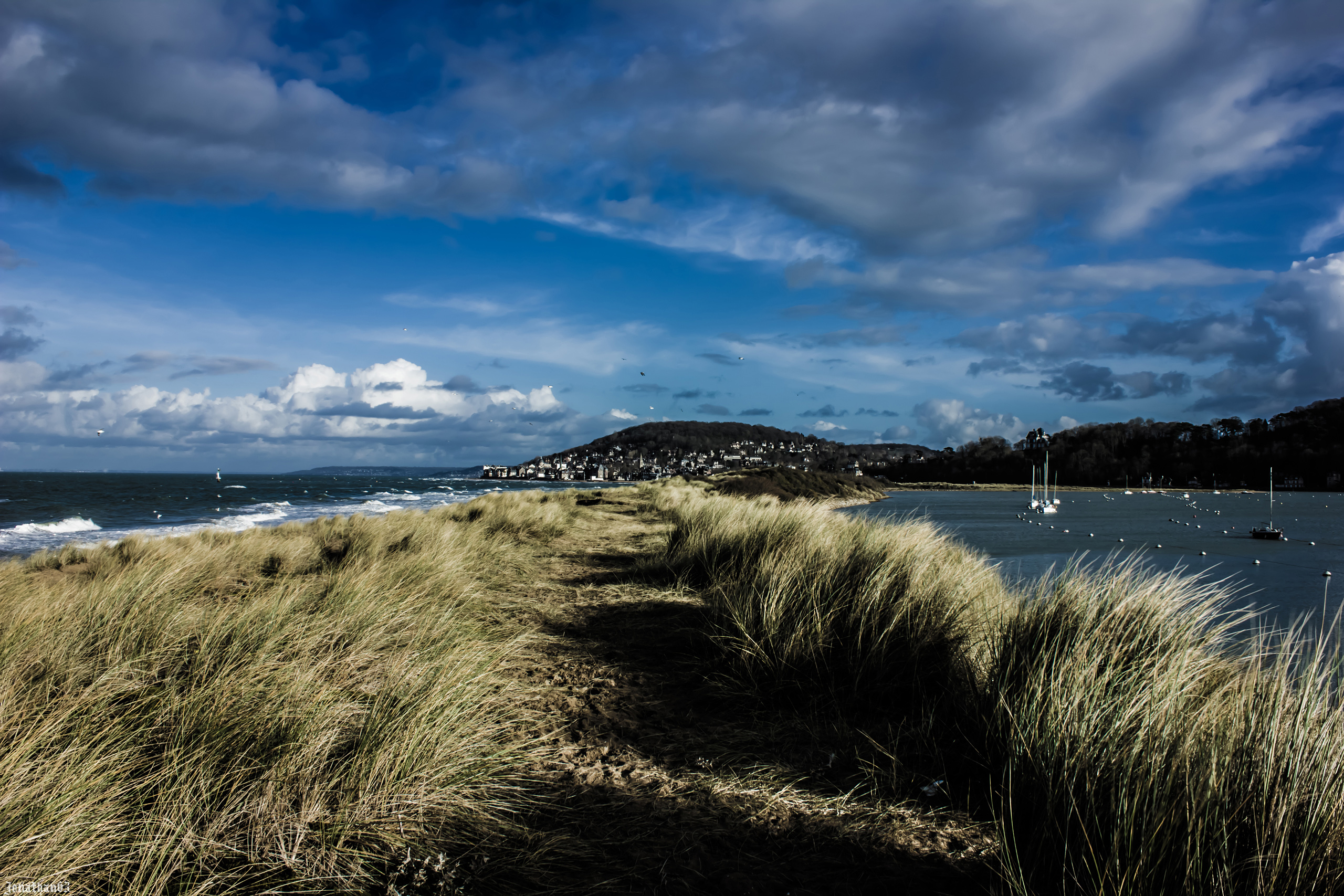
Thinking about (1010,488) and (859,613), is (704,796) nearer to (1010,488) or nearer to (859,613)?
(859,613)

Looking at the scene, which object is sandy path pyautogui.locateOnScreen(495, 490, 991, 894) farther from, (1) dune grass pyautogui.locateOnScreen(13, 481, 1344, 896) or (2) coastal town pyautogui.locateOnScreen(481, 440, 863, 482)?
(2) coastal town pyautogui.locateOnScreen(481, 440, 863, 482)

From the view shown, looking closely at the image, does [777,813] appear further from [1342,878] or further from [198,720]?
[198,720]

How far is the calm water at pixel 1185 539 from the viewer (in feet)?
45.9

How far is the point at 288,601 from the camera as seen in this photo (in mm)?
4383

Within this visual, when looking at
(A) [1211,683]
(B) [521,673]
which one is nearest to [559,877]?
(B) [521,673]

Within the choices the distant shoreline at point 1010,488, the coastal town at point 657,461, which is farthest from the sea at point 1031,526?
the distant shoreline at point 1010,488

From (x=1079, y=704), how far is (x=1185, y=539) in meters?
34.6

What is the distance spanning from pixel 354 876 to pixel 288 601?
286 cm

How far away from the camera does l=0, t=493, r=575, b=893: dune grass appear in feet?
6.80

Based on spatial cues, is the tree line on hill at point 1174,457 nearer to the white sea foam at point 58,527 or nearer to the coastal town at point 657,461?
the coastal town at point 657,461

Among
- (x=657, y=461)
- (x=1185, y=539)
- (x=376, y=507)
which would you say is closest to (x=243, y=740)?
(x=376, y=507)

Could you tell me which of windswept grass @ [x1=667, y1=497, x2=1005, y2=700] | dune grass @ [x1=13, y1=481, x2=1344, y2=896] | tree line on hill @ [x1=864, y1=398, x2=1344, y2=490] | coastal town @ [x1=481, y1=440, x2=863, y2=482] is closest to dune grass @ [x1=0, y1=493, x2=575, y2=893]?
dune grass @ [x1=13, y1=481, x2=1344, y2=896]

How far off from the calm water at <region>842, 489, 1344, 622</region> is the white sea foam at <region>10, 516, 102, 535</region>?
29.1 meters

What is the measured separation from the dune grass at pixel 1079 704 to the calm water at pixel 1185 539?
1.06 meters
